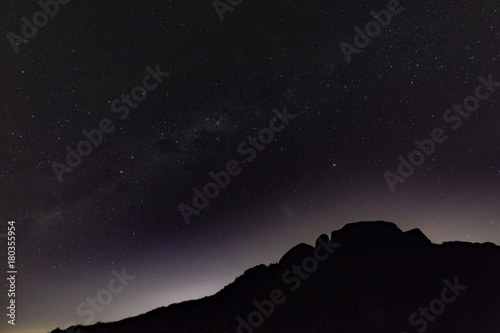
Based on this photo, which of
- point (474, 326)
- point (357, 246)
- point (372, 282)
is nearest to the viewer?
point (474, 326)

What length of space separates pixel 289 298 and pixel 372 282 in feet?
27.3

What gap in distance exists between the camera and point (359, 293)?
3828 cm

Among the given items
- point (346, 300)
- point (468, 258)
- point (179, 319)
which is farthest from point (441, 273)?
point (179, 319)

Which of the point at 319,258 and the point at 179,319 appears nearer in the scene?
the point at 179,319

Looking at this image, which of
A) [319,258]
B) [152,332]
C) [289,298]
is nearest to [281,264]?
[319,258]

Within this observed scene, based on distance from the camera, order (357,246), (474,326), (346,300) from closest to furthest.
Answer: (474,326) → (346,300) → (357,246)

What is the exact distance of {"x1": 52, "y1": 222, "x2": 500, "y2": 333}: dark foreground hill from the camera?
35.6 m

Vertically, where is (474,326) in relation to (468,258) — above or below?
below

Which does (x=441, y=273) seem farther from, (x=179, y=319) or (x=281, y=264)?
(x=179, y=319)

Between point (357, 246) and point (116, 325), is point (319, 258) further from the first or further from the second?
point (116, 325)

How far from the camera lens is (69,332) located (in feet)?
130

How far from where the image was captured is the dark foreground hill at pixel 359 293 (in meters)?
35.6

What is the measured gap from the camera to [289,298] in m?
39.1

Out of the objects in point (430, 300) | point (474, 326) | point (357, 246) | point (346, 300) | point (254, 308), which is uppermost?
point (357, 246)
